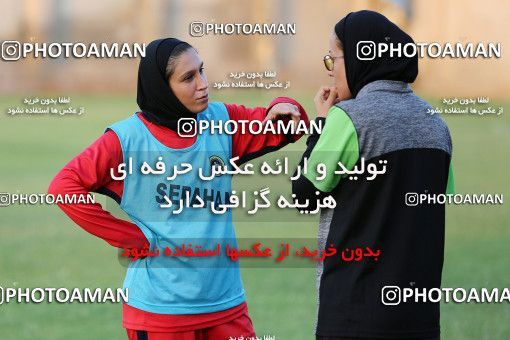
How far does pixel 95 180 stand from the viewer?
310 centimetres

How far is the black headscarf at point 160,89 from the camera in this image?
10.4ft

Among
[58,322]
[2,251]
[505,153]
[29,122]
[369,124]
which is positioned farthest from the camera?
[29,122]

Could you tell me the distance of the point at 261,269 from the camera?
7.56m

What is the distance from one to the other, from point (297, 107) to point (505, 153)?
373 inches

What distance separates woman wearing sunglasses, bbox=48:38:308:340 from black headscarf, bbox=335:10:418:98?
0.53 metres

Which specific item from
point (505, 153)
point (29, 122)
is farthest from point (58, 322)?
point (29, 122)

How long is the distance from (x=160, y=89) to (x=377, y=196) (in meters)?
0.83

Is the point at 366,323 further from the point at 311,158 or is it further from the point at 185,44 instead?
the point at 185,44
